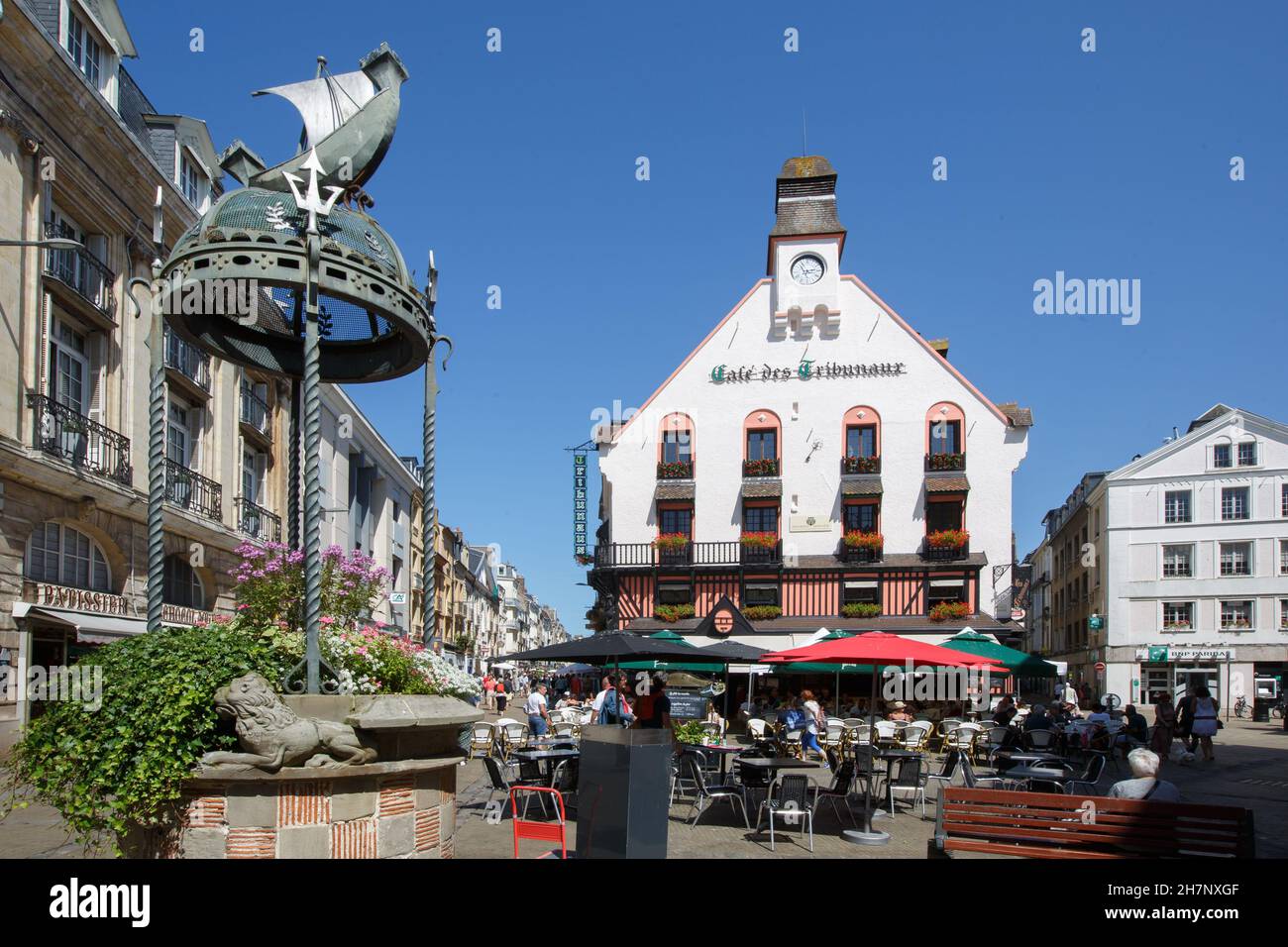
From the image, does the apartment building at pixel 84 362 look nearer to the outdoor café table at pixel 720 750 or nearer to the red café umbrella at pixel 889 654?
the outdoor café table at pixel 720 750

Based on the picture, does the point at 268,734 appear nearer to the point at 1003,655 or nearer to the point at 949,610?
the point at 1003,655

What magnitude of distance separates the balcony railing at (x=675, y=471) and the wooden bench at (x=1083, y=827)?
29.0 meters

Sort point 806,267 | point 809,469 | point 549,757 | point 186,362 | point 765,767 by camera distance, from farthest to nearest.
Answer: point 806,267 < point 809,469 < point 186,362 < point 549,757 < point 765,767

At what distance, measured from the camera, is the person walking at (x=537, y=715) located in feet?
54.7

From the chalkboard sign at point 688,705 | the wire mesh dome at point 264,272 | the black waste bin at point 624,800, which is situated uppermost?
the wire mesh dome at point 264,272

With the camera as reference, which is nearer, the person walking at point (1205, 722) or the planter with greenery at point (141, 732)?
the planter with greenery at point (141, 732)

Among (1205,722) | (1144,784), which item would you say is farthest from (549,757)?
(1205,722)

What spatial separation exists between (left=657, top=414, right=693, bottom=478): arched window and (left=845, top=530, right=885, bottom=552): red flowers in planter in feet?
21.3

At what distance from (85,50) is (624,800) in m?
20.2

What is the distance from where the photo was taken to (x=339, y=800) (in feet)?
17.8

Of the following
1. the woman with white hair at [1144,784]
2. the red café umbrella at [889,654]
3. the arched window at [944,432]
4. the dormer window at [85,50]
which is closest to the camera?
the woman with white hair at [1144,784]

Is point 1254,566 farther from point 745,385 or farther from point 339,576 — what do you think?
point 339,576

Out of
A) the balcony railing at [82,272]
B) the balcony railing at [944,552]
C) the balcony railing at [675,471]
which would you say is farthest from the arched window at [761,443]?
the balcony railing at [82,272]
